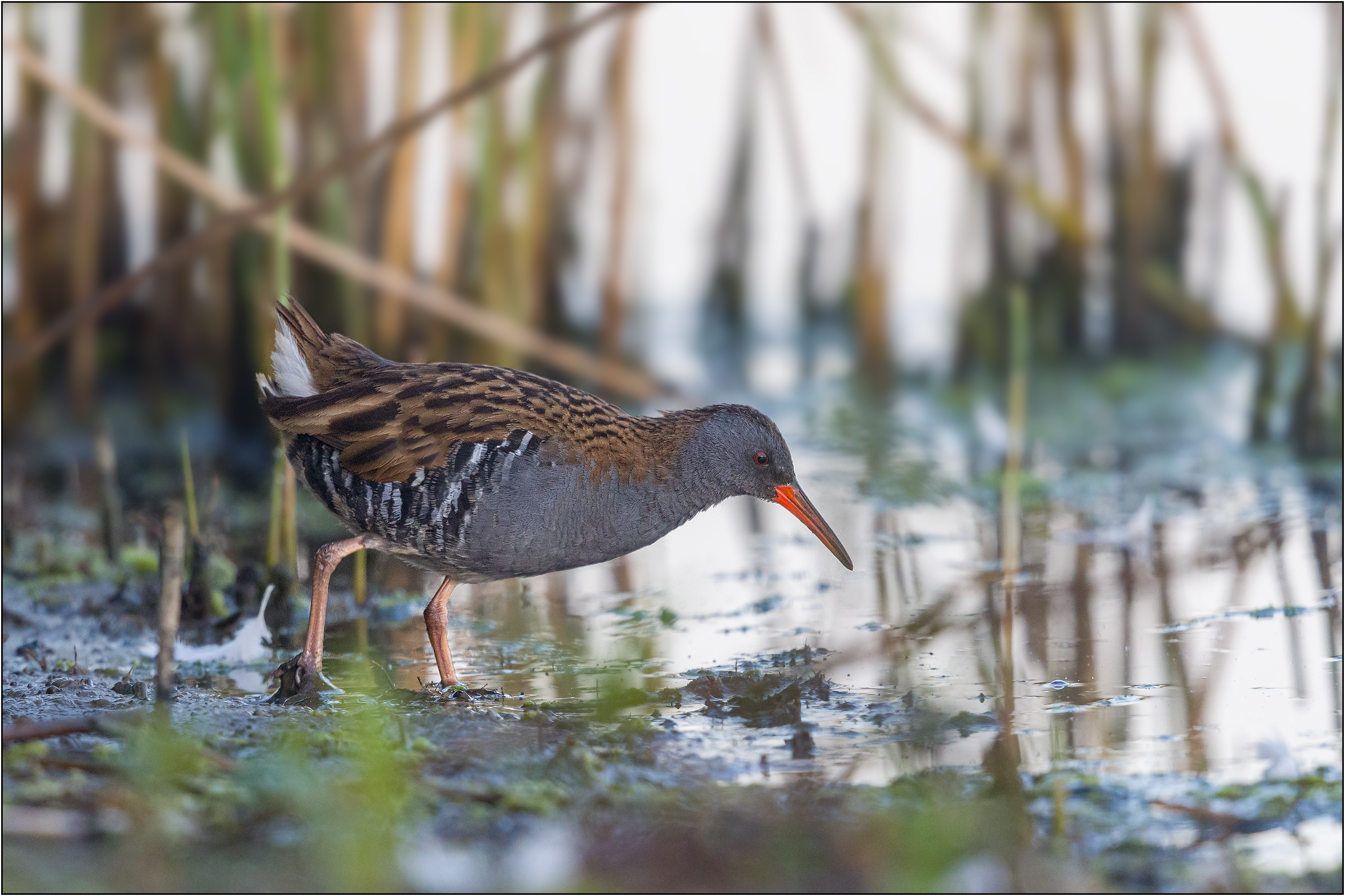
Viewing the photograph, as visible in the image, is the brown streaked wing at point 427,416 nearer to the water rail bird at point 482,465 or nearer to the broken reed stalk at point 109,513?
the water rail bird at point 482,465

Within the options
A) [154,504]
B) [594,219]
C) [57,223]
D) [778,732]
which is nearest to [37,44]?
[57,223]

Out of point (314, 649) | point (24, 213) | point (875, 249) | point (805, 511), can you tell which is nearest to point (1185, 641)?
point (805, 511)

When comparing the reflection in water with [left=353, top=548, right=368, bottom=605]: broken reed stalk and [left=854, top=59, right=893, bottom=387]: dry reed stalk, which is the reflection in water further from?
[left=854, top=59, right=893, bottom=387]: dry reed stalk

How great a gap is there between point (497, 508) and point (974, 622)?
1423mm

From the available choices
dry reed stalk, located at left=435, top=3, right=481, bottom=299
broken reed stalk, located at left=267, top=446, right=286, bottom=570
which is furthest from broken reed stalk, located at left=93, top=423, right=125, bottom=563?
dry reed stalk, located at left=435, top=3, right=481, bottom=299

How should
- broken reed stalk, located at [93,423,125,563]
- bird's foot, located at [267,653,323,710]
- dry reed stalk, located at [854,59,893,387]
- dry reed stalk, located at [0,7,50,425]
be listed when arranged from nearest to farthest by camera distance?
bird's foot, located at [267,653,323,710], broken reed stalk, located at [93,423,125,563], dry reed stalk, located at [0,7,50,425], dry reed stalk, located at [854,59,893,387]

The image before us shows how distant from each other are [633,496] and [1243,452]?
10.9 feet

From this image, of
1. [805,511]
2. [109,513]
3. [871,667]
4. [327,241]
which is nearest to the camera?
[871,667]

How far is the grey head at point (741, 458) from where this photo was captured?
4020 millimetres

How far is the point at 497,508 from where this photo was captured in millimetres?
3684

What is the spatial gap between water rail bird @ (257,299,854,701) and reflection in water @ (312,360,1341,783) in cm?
31

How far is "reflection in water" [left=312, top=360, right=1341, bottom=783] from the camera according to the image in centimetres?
331

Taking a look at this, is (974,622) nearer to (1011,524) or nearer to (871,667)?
(871,667)

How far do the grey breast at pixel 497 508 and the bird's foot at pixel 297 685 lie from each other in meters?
0.39
